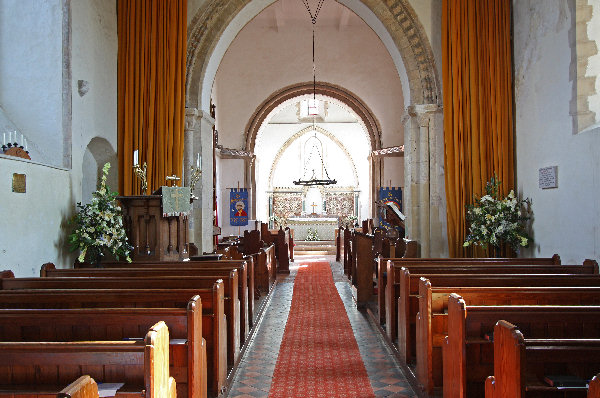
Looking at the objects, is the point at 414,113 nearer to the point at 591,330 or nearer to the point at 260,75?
the point at 591,330

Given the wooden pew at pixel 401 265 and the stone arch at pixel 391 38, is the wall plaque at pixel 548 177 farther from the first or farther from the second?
the stone arch at pixel 391 38

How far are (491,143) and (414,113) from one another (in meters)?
1.21

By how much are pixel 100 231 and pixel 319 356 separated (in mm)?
2661

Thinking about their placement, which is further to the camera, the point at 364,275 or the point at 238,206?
the point at 238,206

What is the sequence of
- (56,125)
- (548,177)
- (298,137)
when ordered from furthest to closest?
1. (298,137)
2. (548,177)
3. (56,125)

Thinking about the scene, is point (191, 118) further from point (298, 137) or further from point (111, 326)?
point (298, 137)

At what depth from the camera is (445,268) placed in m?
4.38

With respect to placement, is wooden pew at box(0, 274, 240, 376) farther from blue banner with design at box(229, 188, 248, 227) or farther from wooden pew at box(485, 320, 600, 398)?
blue banner with design at box(229, 188, 248, 227)

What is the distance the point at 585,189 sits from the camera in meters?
5.20

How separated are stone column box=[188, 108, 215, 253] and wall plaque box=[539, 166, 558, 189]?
4.62 meters

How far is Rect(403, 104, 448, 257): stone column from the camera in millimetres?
7652

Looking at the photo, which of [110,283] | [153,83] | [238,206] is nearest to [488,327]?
[110,283]

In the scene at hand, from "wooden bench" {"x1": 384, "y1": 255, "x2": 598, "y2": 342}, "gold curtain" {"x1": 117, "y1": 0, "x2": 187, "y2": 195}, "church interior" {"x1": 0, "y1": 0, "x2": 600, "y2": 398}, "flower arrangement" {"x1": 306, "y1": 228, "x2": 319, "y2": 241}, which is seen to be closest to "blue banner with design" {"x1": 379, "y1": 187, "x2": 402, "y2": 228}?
"church interior" {"x1": 0, "y1": 0, "x2": 600, "y2": 398}

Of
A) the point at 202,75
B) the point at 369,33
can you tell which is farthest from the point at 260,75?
the point at 202,75
